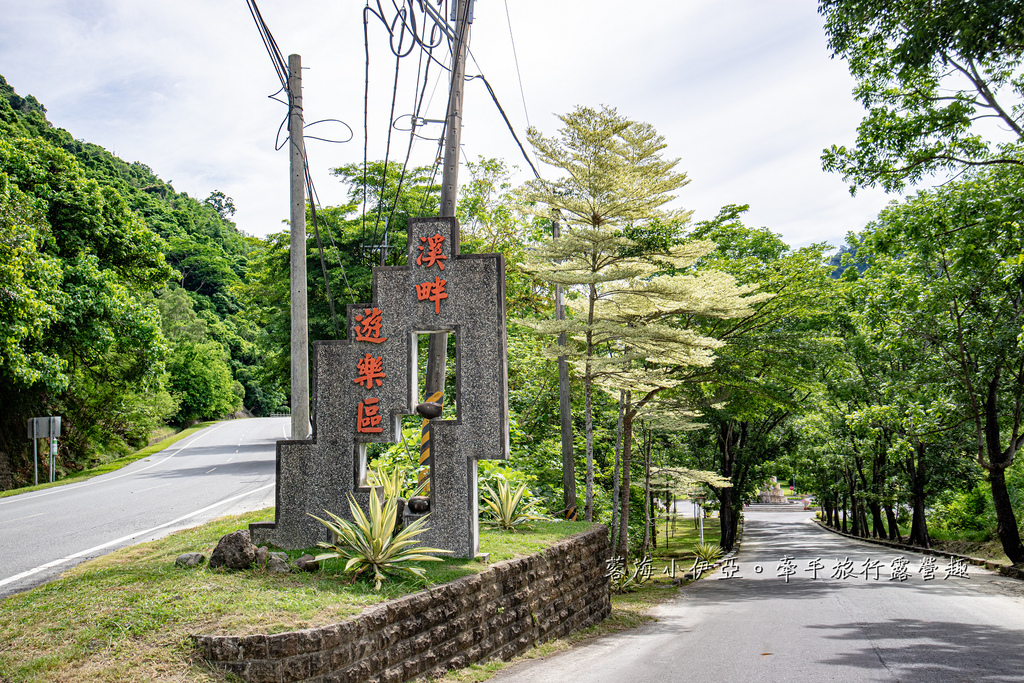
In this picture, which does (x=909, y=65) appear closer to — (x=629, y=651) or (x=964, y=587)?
(x=629, y=651)

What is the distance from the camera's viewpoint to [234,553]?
629 cm

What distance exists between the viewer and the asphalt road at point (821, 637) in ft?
22.1

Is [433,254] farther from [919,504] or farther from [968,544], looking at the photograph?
[919,504]

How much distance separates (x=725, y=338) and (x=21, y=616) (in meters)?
14.6

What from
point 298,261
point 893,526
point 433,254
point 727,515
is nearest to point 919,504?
point 727,515

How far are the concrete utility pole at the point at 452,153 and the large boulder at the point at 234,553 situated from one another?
3445 millimetres

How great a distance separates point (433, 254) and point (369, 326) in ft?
3.82

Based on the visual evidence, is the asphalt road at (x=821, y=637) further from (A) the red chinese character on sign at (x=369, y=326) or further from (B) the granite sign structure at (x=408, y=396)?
(A) the red chinese character on sign at (x=369, y=326)

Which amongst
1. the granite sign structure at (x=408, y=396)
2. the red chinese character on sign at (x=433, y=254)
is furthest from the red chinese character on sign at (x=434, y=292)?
the red chinese character on sign at (x=433, y=254)

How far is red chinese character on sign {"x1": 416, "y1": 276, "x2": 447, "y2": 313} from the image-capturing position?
26.3 feet

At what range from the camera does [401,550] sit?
6.97 m

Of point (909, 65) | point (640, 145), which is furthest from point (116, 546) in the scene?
point (909, 65)

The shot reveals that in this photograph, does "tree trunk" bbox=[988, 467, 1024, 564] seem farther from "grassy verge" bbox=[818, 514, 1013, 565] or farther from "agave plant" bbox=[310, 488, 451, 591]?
"agave plant" bbox=[310, 488, 451, 591]

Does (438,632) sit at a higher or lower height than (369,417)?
lower
